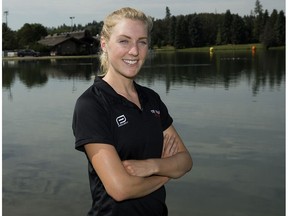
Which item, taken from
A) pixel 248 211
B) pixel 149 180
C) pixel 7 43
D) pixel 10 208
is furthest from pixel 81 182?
pixel 7 43

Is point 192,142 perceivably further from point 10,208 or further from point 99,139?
point 99,139

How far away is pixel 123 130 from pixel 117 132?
1.4 inches

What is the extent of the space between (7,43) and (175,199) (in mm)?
77959

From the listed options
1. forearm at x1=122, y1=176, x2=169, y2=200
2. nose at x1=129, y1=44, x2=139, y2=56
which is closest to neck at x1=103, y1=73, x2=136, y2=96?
nose at x1=129, y1=44, x2=139, y2=56

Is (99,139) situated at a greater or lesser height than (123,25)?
lesser

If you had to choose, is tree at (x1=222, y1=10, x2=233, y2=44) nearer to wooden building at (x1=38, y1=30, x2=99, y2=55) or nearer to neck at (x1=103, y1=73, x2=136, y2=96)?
wooden building at (x1=38, y1=30, x2=99, y2=55)

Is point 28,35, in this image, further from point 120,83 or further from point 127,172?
point 127,172

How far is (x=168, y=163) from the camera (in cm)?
283

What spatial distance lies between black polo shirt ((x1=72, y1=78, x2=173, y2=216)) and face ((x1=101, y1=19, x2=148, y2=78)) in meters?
0.14

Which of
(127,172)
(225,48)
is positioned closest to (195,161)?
(127,172)

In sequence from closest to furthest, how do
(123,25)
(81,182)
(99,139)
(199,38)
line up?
(99,139) < (123,25) < (81,182) < (199,38)

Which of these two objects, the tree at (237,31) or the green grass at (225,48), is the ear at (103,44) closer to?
the green grass at (225,48)

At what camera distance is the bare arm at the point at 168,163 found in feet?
8.45

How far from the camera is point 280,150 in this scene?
9312 mm
